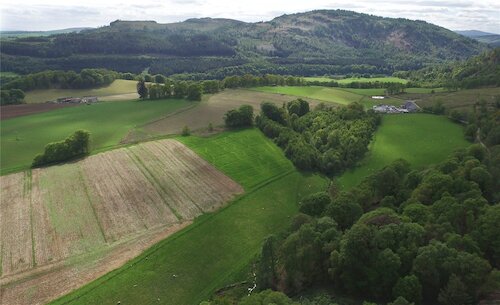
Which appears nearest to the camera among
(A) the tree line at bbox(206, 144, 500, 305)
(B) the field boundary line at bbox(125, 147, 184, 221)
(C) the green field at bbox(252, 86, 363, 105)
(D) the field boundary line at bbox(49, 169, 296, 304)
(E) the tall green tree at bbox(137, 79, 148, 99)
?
(A) the tree line at bbox(206, 144, 500, 305)

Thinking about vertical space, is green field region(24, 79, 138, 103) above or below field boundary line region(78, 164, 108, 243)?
above

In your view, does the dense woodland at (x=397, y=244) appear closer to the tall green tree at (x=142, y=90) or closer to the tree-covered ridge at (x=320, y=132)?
the tree-covered ridge at (x=320, y=132)

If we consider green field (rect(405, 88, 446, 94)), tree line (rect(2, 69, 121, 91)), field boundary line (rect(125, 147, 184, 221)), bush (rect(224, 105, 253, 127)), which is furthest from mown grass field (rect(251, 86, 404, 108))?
field boundary line (rect(125, 147, 184, 221))

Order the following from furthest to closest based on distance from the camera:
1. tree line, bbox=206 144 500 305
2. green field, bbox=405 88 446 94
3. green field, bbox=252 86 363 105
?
green field, bbox=405 88 446 94 < green field, bbox=252 86 363 105 < tree line, bbox=206 144 500 305

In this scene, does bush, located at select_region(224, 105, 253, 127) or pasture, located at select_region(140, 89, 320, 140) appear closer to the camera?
pasture, located at select_region(140, 89, 320, 140)

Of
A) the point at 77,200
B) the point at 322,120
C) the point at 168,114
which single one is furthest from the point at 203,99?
the point at 77,200

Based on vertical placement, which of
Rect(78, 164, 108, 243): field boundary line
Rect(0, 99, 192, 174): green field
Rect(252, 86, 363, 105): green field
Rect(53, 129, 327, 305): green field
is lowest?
Rect(53, 129, 327, 305): green field

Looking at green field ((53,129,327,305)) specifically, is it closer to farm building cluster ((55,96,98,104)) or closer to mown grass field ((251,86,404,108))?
mown grass field ((251,86,404,108))

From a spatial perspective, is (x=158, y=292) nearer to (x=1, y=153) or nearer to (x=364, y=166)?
(x=364, y=166)
